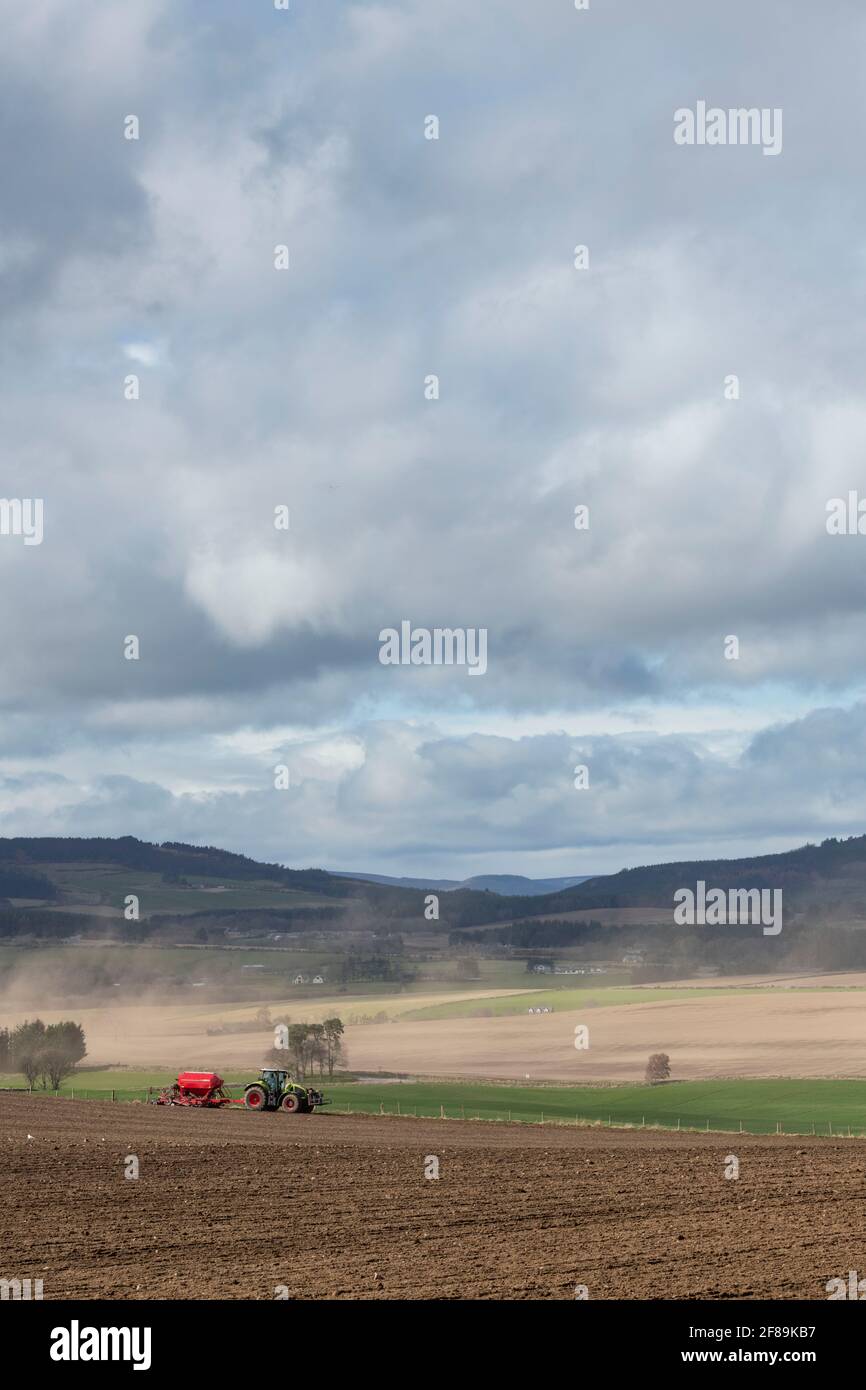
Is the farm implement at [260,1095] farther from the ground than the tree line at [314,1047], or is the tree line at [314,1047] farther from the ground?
the farm implement at [260,1095]

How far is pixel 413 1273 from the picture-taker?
69.3 feet

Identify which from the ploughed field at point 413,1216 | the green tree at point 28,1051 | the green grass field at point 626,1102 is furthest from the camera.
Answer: the green tree at point 28,1051

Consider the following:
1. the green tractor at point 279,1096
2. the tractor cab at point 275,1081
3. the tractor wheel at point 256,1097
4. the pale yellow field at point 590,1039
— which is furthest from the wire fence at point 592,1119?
the pale yellow field at point 590,1039

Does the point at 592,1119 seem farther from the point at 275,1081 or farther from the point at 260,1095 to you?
the point at 260,1095

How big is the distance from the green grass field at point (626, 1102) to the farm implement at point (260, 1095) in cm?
540

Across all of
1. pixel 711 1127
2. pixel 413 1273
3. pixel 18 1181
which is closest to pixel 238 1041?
pixel 711 1127

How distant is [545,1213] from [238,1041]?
4177 inches

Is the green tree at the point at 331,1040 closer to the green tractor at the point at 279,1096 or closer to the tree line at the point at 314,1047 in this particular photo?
the tree line at the point at 314,1047

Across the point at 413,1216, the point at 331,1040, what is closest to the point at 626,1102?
the point at 331,1040

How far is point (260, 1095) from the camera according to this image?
62219 mm

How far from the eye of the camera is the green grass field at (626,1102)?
69875mm
